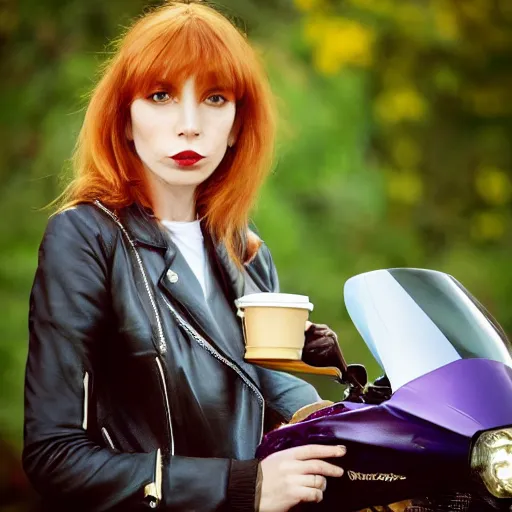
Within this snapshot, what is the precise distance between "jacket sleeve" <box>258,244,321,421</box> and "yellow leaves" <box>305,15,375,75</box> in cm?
680

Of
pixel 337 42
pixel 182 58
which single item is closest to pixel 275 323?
pixel 182 58

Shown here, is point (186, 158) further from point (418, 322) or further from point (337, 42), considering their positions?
point (337, 42)

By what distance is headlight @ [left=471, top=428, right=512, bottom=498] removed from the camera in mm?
2021

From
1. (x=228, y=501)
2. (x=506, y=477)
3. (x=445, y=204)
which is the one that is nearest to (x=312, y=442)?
(x=228, y=501)

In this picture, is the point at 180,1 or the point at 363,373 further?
the point at 180,1

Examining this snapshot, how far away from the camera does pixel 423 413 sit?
82.7 inches

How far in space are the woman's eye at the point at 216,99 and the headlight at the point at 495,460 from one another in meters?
0.91

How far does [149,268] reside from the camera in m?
2.49

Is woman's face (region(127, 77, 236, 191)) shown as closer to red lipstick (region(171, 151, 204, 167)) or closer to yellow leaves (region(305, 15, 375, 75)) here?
red lipstick (region(171, 151, 204, 167))

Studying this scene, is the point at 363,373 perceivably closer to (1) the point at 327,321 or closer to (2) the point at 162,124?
(2) the point at 162,124

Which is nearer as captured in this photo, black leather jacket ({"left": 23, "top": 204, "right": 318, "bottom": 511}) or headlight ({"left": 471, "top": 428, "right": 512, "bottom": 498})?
headlight ({"left": 471, "top": 428, "right": 512, "bottom": 498})

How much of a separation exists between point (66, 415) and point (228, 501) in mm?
338

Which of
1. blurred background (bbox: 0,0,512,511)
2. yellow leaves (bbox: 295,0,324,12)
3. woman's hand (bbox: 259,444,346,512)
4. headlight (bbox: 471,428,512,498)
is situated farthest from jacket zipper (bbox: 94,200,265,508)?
yellow leaves (bbox: 295,0,324,12)

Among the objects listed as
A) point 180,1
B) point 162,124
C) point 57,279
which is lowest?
point 57,279
